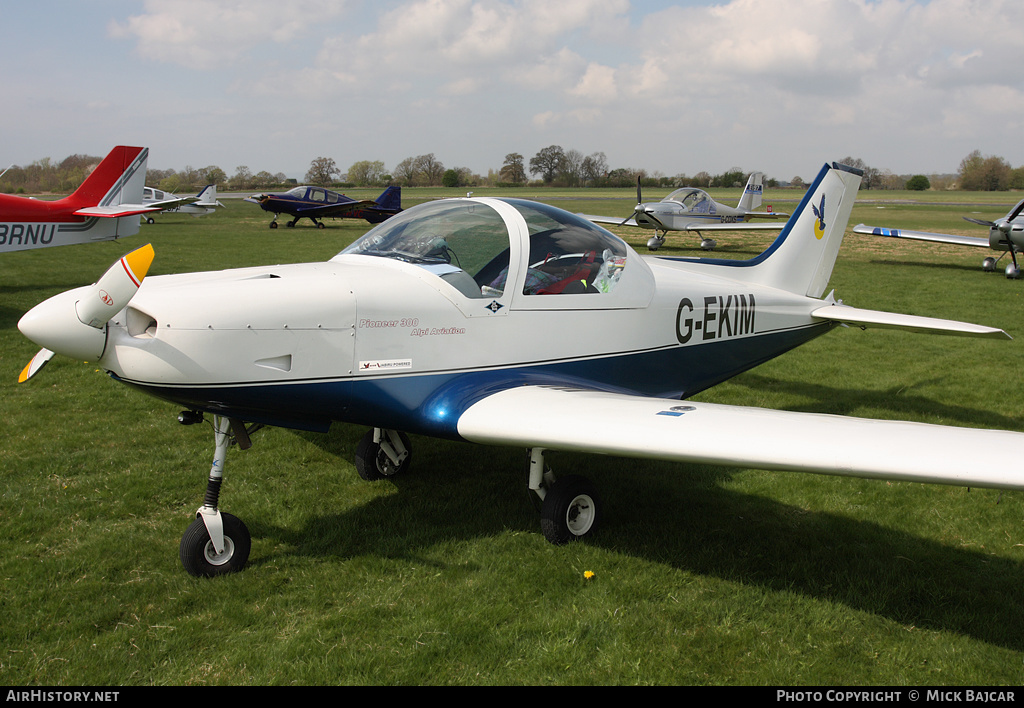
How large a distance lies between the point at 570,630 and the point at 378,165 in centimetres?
10843

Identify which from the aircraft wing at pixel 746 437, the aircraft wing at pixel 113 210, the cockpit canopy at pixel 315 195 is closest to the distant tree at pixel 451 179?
the cockpit canopy at pixel 315 195

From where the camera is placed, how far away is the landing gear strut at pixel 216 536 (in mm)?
3600

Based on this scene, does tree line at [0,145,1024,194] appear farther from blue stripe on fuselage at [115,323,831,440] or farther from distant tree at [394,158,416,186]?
blue stripe on fuselage at [115,323,831,440]

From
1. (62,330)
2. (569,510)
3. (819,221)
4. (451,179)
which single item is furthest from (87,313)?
(451,179)

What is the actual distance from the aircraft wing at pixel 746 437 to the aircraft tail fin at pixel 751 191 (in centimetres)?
2971

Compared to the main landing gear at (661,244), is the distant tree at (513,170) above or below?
above

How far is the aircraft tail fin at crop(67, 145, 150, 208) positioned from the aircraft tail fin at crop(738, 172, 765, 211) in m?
24.5

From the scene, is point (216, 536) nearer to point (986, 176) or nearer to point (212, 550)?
point (212, 550)

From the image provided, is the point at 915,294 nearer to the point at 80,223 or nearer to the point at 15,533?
the point at 15,533

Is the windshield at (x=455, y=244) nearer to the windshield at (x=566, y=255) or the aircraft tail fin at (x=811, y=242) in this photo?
the windshield at (x=566, y=255)

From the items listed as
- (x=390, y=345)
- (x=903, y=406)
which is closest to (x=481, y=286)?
(x=390, y=345)

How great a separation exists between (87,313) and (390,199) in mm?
35593

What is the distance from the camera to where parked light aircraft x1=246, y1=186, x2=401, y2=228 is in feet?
114

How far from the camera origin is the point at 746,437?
3.13 m
